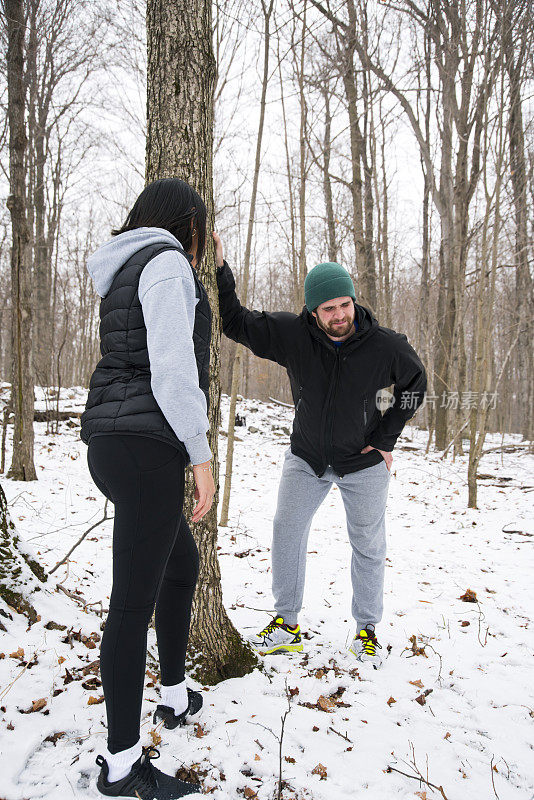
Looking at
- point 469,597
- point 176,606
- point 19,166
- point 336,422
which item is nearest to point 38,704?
point 176,606

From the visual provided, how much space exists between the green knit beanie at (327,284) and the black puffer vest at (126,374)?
113 cm

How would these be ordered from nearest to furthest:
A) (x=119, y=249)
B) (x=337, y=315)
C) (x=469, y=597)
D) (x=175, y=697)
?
(x=119, y=249) → (x=175, y=697) → (x=337, y=315) → (x=469, y=597)

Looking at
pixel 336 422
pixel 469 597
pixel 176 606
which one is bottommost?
pixel 469 597

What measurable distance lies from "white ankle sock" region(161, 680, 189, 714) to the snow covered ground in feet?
0.27

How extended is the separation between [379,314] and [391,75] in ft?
16.4

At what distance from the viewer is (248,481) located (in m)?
7.61

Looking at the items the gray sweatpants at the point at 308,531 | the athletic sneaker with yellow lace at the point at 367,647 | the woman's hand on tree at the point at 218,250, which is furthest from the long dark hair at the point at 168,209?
the athletic sneaker with yellow lace at the point at 367,647

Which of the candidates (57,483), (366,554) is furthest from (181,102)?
(57,483)

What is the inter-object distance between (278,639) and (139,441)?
1.72m

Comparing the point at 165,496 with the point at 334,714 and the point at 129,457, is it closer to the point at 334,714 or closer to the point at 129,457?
the point at 129,457

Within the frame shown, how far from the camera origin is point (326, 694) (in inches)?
84.9

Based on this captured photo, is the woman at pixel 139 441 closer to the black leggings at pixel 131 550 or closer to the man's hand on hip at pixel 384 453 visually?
the black leggings at pixel 131 550

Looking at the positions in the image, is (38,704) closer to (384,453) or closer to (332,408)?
(332,408)

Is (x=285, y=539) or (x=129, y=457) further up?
(x=129, y=457)
